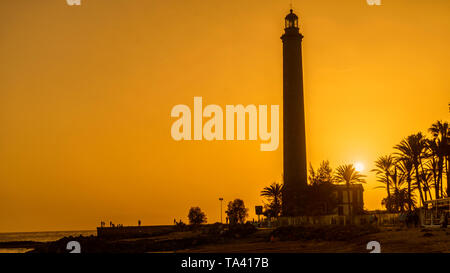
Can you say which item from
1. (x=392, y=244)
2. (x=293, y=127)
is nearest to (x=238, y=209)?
(x=293, y=127)

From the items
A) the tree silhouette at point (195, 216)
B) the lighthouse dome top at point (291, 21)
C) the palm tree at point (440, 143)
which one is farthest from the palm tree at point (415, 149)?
the tree silhouette at point (195, 216)

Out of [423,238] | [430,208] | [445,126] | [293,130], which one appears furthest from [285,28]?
[423,238]

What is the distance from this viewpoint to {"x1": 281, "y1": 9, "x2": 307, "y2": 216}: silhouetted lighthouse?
235ft

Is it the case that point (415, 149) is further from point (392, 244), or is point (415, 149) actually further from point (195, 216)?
point (195, 216)

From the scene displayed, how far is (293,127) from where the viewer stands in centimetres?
7212

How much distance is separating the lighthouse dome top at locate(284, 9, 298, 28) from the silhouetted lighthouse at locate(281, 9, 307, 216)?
4.35 m

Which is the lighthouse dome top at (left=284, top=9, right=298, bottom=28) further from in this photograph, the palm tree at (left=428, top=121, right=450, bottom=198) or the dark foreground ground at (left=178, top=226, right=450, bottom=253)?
the dark foreground ground at (left=178, top=226, right=450, bottom=253)

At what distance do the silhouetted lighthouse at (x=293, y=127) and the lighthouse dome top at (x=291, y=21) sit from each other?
435cm

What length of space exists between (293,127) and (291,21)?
16458 millimetres

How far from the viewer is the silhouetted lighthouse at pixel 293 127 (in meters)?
71.8

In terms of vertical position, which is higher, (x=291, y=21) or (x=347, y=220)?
(x=291, y=21)

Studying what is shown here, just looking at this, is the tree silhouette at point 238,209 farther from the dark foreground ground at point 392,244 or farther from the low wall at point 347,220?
the dark foreground ground at point 392,244

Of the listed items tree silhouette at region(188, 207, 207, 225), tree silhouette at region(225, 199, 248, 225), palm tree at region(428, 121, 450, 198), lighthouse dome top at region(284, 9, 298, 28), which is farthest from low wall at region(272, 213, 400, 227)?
tree silhouette at region(188, 207, 207, 225)

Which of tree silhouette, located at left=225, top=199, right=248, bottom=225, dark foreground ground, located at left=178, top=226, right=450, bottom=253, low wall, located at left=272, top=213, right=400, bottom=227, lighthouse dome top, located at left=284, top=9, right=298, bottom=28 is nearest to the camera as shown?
dark foreground ground, located at left=178, top=226, right=450, bottom=253
